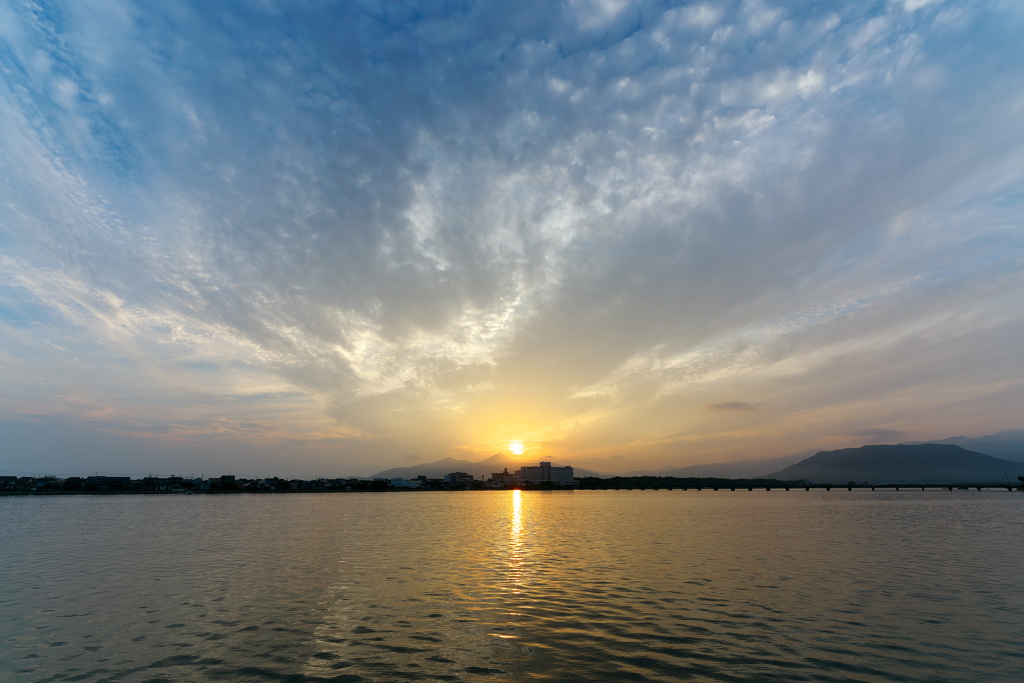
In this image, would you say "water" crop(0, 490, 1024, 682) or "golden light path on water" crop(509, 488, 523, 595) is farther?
"golden light path on water" crop(509, 488, 523, 595)

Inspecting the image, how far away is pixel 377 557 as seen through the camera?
43.0 m

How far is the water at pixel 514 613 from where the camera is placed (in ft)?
58.6

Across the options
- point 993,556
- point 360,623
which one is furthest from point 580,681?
point 993,556

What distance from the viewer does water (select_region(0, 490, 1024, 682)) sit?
1788cm

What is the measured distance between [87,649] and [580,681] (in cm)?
2073

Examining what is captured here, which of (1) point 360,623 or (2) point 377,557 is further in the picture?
(2) point 377,557

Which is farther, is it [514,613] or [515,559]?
[515,559]

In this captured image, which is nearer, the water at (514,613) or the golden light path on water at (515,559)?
the water at (514,613)

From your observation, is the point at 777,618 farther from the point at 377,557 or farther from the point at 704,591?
the point at 377,557

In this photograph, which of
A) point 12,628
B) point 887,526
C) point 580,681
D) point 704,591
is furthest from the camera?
point 887,526

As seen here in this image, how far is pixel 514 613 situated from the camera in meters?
25.1

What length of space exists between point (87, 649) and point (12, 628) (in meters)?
7.05

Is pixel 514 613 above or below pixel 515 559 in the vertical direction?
below

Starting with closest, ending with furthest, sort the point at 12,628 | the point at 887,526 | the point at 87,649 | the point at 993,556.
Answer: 1. the point at 87,649
2. the point at 12,628
3. the point at 993,556
4. the point at 887,526
